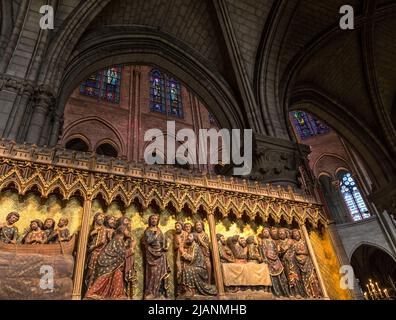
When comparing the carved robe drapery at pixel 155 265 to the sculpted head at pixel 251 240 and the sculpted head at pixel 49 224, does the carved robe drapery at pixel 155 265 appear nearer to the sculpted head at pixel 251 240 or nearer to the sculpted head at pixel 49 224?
the sculpted head at pixel 49 224

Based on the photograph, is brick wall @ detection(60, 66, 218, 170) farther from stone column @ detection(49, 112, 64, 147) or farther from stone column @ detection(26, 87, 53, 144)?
stone column @ detection(26, 87, 53, 144)

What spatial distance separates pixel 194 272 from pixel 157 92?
54.4 ft

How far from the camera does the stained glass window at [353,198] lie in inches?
761

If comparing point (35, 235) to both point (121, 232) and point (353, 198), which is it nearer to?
point (121, 232)

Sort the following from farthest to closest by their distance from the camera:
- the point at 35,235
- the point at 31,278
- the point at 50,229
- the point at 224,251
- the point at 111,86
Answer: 1. the point at 111,86
2. the point at 224,251
3. the point at 50,229
4. the point at 35,235
5. the point at 31,278

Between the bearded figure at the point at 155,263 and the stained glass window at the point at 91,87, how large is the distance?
557 inches

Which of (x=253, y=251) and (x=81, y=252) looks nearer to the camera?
(x=81, y=252)

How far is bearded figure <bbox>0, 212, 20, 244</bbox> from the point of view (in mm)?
3338

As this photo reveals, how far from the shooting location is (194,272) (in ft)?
13.0

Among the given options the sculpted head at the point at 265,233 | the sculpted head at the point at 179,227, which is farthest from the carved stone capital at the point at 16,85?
the sculpted head at the point at 265,233

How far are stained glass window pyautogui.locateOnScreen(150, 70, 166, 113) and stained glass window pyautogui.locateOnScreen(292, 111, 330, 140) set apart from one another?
11.1 m

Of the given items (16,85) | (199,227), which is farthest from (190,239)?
(16,85)

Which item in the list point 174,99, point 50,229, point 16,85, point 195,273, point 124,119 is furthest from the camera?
point 174,99

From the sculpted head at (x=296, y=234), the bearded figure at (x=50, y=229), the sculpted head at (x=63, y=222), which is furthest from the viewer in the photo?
the sculpted head at (x=296, y=234)
